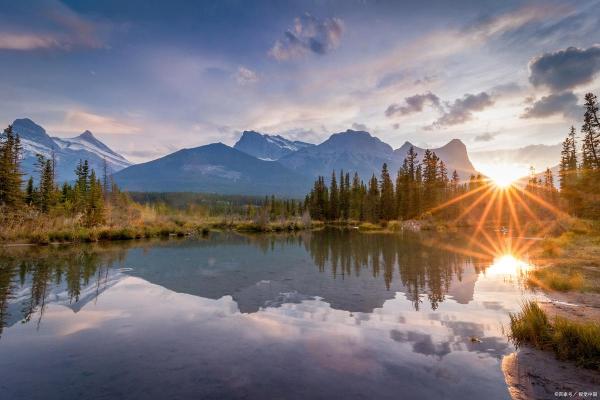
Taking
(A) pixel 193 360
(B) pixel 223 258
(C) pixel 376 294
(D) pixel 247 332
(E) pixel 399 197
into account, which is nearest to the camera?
(A) pixel 193 360

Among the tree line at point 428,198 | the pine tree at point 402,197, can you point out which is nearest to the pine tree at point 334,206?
the tree line at point 428,198

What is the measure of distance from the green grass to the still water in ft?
2.52

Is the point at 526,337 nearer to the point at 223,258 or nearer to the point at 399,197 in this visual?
the point at 223,258

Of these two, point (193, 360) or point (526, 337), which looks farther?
point (526, 337)

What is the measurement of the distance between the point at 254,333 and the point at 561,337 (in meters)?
8.72

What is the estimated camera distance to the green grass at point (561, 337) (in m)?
7.96

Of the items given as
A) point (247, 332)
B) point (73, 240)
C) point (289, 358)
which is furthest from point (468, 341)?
point (73, 240)

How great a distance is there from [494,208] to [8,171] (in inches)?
5226

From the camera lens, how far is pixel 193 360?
28.4ft

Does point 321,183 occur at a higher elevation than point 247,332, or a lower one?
higher

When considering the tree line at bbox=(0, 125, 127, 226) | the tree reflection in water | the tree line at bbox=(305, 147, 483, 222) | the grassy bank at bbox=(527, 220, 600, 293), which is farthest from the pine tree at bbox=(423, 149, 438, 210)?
the tree line at bbox=(0, 125, 127, 226)

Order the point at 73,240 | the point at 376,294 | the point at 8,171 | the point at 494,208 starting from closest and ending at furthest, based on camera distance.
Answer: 1. the point at 376,294
2. the point at 73,240
3. the point at 8,171
4. the point at 494,208

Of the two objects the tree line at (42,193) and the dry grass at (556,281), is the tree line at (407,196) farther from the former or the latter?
the tree line at (42,193)

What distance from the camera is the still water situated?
24.0 feet
